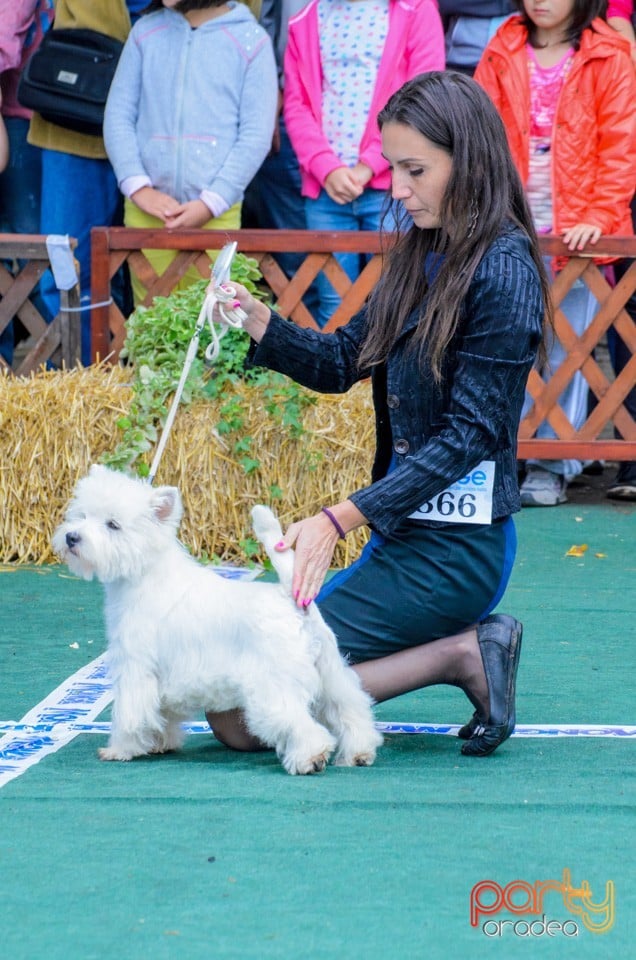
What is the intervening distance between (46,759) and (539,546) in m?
3.07

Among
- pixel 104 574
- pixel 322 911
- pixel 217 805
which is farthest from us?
pixel 104 574

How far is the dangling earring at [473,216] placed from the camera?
326cm

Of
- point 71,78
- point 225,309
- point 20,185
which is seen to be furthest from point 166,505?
point 20,185

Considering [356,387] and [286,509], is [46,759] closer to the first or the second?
[286,509]

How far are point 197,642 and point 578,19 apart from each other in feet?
14.3

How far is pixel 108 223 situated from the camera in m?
7.43

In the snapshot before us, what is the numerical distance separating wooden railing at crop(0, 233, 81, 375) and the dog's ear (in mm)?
3295

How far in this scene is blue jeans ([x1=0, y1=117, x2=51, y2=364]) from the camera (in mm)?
7410

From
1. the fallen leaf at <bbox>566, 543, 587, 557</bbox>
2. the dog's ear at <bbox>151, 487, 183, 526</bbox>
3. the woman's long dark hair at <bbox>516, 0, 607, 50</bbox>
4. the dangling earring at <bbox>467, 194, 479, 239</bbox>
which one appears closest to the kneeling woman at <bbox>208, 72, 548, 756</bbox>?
the dangling earring at <bbox>467, 194, 479, 239</bbox>

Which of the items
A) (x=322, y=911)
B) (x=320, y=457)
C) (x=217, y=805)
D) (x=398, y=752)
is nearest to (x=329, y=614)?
(x=398, y=752)

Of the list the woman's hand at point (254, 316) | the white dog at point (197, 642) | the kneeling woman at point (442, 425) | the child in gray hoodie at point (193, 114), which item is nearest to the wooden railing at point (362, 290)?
the child in gray hoodie at point (193, 114)

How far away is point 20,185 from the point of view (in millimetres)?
7492

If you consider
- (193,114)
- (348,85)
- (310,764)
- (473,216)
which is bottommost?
(310,764)

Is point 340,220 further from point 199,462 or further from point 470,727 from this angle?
point 470,727
